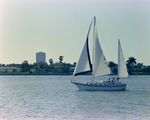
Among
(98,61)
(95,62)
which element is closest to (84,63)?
(95,62)

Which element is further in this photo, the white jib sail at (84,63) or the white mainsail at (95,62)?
the white mainsail at (95,62)

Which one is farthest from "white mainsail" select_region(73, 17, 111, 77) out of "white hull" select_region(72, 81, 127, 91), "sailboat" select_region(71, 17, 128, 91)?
"white hull" select_region(72, 81, 127, 91)

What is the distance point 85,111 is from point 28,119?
723 centimetres

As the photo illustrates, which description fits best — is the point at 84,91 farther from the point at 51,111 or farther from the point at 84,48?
the point at 51,111

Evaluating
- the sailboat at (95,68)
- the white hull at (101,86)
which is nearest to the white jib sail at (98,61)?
the sailboat at (95,68)

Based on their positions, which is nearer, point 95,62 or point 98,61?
point 95,62

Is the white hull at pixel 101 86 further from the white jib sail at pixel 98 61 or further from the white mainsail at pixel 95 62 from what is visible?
the white jib sail at pixel 98 61

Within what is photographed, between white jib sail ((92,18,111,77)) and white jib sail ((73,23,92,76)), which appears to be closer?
white jib sail ((73,23,92,76))

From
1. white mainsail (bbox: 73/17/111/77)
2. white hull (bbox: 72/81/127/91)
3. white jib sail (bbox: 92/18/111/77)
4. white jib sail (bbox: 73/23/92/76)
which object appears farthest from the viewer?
white jib sail (bbox: 92/18/111/77)

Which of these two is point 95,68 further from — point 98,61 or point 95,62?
point 98,61

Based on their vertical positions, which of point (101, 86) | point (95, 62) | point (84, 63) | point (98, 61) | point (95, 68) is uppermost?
point (98, 61)

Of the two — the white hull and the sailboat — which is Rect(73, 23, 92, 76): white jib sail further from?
the white hull

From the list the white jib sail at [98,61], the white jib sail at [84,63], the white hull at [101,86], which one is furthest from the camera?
the white jib sail at [98,61]

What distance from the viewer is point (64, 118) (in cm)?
2994
